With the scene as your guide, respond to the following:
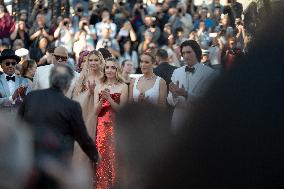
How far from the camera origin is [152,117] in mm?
2447

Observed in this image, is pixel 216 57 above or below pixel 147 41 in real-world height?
above

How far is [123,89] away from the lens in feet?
30.7

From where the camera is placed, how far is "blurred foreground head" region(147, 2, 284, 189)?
107 centimetres

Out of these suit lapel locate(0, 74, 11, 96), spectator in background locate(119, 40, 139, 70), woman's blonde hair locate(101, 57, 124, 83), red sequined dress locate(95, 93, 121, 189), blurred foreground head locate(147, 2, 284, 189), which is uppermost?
blurred foreground head locate(147, 2, 284, 189)

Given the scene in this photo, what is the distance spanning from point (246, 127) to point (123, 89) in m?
8.28

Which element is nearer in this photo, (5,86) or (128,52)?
(5,86)

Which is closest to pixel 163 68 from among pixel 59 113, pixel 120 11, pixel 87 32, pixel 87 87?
pixel 87 87

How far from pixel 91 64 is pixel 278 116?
8.46 meters

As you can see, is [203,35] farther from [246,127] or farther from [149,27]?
[246,127]

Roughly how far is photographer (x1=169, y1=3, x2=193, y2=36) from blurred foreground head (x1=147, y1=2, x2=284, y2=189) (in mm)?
17244

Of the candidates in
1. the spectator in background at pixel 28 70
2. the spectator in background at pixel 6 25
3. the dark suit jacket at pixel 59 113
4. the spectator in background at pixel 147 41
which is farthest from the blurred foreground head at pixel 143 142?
the spectator in background at pixel 6 25

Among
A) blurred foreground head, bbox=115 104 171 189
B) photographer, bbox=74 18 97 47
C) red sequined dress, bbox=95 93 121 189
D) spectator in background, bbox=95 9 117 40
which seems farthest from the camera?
spectator in background, bbox=95 9 117 40

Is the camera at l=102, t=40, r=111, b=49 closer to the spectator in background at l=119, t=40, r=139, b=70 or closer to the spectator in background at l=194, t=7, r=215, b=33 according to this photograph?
the spectator in background at l=119, t=40, r=139, b=70

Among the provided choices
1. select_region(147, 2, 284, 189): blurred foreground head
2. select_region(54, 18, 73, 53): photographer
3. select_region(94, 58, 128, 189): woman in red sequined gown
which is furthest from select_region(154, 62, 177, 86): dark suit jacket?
select_region(147, 2, 284, 189): blurred foreground head
